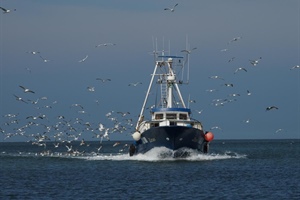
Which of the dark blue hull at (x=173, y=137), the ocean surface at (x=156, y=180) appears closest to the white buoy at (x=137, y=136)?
the dark blue hull at (x=173, y=137)

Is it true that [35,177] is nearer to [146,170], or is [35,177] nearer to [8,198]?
[146,170]

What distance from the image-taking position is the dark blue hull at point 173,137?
8844cm

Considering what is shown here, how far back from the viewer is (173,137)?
88750mm

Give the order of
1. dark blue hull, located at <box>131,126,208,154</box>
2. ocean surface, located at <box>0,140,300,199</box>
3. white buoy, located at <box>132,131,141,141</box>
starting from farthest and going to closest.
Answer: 1. white buoy, located at <box>132,131,141,141</box>
2. dark blue hull, located at <box>131,126,208,154</box>
3. ocean surface, located at <box>0,140,300,199</box>

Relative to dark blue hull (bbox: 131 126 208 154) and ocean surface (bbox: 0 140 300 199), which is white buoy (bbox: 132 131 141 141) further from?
ocean surface (bbox: 0 140 300 199)

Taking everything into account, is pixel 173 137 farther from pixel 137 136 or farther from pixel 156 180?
pixel 156 180

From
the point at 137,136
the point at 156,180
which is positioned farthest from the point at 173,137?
the point at 156,180

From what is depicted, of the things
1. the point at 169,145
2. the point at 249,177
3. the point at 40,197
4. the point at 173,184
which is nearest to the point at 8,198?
the point at 40,197

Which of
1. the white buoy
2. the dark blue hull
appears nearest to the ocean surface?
the dark blue hull

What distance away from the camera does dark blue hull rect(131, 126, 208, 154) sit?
88.4 metres

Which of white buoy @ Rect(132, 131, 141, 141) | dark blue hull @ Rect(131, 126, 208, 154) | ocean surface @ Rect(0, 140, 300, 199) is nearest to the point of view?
ocean surface @ Rect(0, 140, 300, 199)

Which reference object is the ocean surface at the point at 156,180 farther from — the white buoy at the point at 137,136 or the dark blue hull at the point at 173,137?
the white buoy at the point at 137,136

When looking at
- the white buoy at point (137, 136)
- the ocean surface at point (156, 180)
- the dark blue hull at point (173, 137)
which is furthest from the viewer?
the white buoy at point (137, 136)

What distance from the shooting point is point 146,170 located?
80188mm
